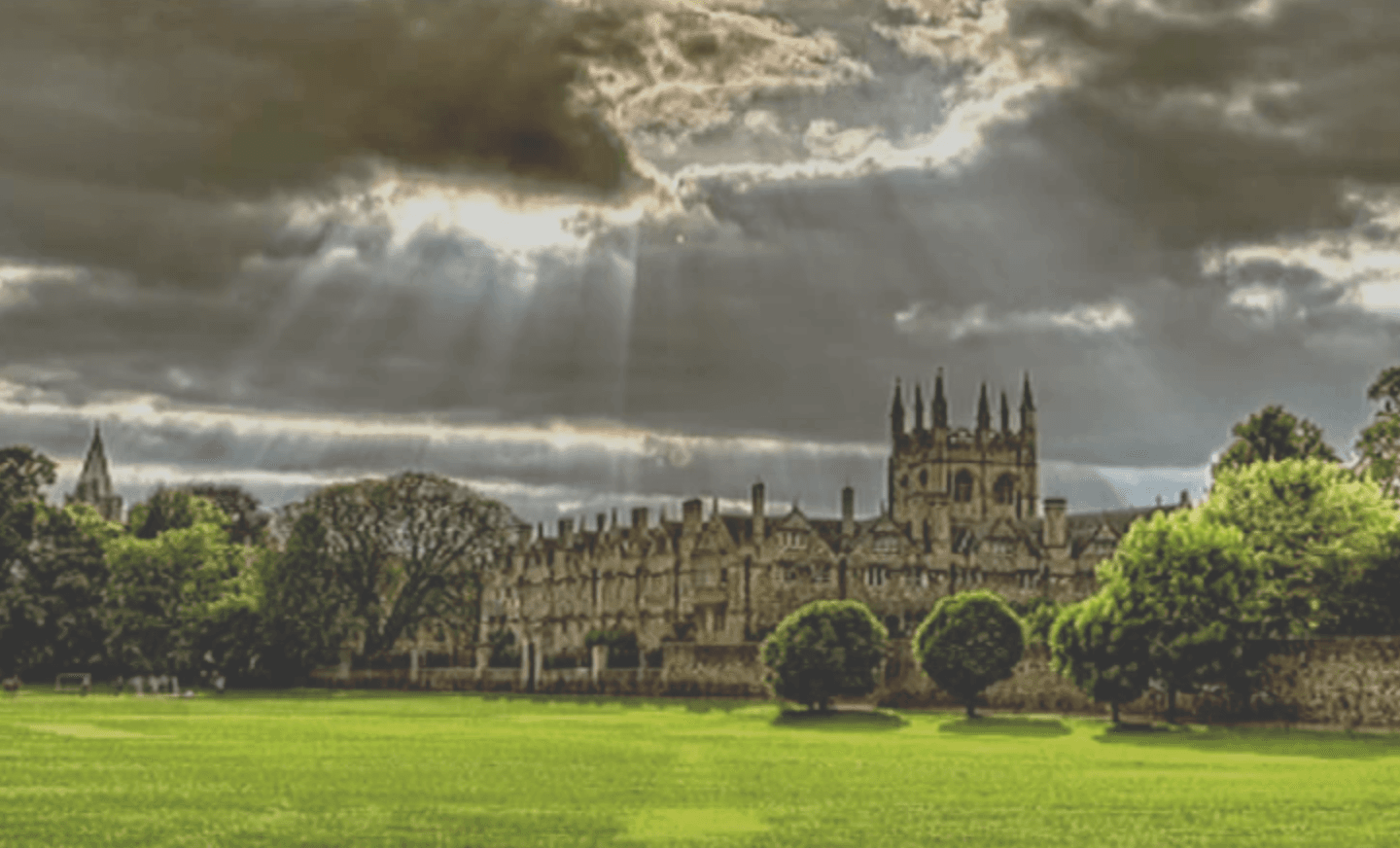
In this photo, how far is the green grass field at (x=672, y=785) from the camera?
25781 mm

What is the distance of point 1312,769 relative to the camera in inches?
1601

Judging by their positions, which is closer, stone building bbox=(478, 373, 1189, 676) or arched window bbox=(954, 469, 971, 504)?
stone building bbox=(478, 373, 1189, 676)

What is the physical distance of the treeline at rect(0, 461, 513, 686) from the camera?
345ft

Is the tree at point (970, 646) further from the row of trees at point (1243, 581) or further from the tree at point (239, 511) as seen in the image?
the tree at point (239, 511)

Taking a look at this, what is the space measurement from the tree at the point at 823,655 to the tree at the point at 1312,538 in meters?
15.9

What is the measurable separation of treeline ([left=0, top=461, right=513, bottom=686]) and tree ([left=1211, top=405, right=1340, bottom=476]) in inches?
1973

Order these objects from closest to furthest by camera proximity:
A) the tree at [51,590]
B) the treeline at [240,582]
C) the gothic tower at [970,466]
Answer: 1. the tree at [51,590]
2. the treeline at [240,582]
3. the gothic tower at [970,466]

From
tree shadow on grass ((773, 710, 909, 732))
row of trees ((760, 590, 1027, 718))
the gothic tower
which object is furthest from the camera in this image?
the gothic tower

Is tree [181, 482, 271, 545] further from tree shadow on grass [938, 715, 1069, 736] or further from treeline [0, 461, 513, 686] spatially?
tree shadow on grass [938, 715, 1069, 736]

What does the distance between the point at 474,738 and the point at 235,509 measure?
341 ft

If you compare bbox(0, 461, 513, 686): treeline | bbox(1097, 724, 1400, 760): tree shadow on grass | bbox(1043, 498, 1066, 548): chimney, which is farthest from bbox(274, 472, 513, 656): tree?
bbox(1097, 724, 1400, 760): tree shadow on grass

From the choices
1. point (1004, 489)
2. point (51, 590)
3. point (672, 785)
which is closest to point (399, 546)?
point (51, 590)

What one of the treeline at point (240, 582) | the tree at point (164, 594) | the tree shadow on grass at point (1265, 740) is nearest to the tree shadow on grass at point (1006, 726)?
the tree shadow on grass at point (1265, 740)

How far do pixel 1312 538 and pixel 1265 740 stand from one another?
820 inches
